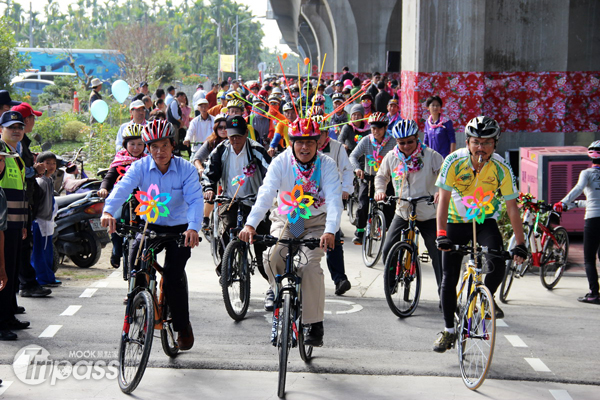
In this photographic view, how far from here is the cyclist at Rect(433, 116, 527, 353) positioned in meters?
6.34

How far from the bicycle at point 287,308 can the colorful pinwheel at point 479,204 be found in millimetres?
1363

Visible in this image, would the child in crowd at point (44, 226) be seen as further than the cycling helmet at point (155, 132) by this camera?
Yes

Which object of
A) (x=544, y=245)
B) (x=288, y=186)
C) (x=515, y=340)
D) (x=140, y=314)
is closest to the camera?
(x=140, y=314)

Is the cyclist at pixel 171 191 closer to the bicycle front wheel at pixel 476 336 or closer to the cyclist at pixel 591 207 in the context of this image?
the bicycle front wheel at pixel 476 336

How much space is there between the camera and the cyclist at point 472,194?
20.8ft

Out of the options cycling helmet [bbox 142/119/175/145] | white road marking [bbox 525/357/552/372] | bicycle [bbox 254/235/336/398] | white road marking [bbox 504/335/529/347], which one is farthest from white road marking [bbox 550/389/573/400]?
cycling helmet [bbox 142/119/175/145]

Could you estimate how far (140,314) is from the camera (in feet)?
19.0

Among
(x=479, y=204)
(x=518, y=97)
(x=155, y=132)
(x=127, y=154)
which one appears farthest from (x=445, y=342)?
(x=518, y=97)

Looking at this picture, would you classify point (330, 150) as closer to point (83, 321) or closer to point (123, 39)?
point (83, 321)

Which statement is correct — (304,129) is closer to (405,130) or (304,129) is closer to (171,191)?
(171,191)

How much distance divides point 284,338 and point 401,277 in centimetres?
283

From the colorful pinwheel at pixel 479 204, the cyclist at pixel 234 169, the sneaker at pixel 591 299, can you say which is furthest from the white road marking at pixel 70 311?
the sneaker at pixel 591 299

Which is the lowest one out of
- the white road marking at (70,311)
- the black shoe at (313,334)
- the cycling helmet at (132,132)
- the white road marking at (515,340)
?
the white road marking at (515,340)

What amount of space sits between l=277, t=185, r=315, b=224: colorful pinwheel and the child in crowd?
3.69 meters
